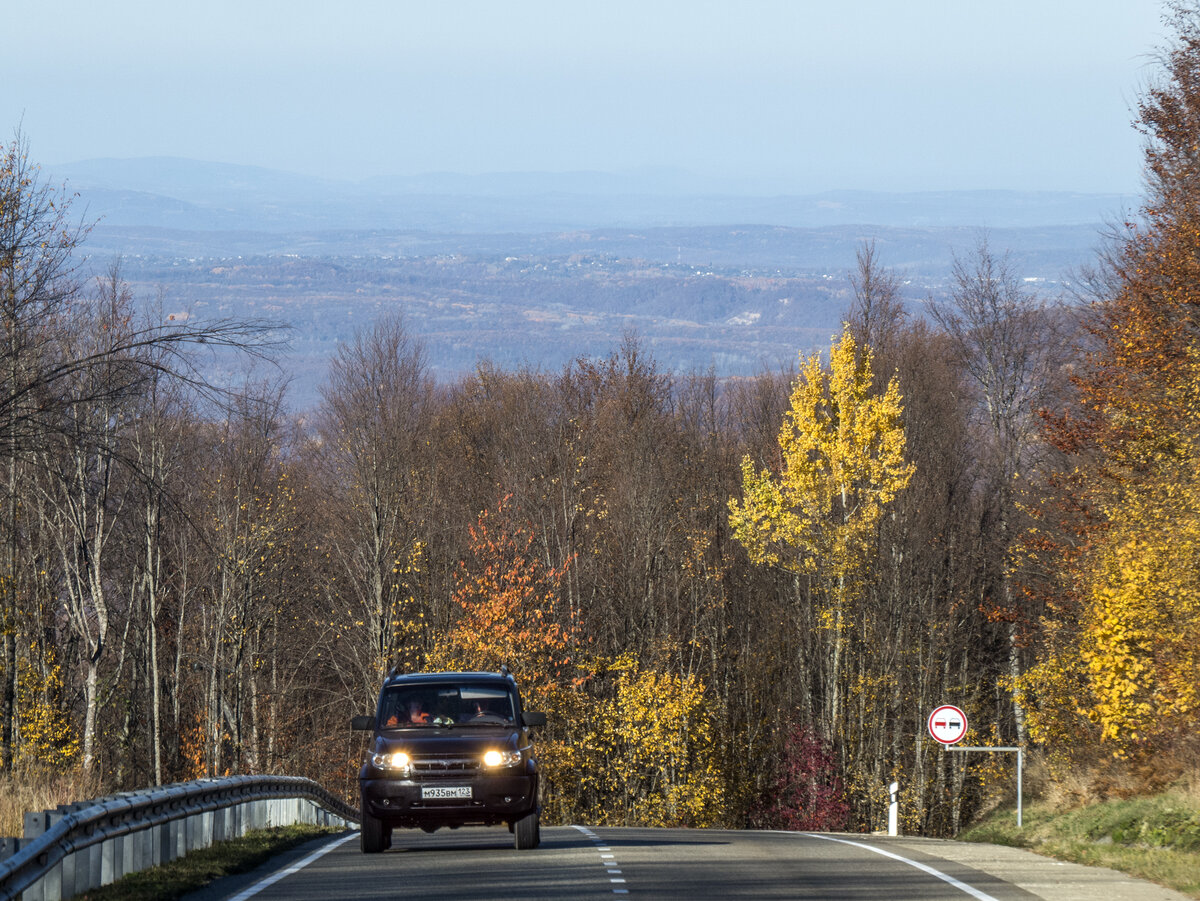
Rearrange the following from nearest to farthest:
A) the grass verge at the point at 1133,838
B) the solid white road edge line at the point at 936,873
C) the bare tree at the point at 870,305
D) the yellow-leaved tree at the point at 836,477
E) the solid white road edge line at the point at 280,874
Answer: the solid white road edge line at the point at 936,873 → the solid white road edge line at the point at 280,874 → the grass verge at the point at 1133,838 → the yellow-leaved tree at the point at 836,477 → the bare tree at the point at 870,305

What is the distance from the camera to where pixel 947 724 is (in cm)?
2739

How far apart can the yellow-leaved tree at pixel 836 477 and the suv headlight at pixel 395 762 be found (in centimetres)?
3392

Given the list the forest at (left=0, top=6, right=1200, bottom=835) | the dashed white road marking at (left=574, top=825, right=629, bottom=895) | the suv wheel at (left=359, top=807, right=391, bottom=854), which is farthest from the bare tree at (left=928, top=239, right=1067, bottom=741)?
the suv wheel at (left=359, top=807, right=391, bottom=854)

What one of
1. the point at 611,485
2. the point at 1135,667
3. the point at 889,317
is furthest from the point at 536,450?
the point at 1135,667

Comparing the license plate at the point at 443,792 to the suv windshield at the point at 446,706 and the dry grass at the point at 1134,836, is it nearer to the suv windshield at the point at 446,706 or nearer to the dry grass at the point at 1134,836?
the suv windshield at the point at 446,706

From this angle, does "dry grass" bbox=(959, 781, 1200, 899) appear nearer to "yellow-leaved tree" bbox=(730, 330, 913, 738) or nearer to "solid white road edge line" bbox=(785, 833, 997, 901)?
"solid white road edge line" bbox=(785, 833, 997, 901)

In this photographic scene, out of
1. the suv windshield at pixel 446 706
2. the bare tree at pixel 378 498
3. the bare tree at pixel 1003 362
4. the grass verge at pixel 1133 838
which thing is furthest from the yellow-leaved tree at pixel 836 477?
the suv windshield at pixel 446 706

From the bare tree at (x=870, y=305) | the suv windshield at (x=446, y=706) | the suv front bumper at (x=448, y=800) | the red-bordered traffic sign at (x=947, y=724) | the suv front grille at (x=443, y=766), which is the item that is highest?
the bare tree at (x=870, y=305)

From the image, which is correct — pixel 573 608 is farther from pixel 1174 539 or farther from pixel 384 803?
pixel 384 803

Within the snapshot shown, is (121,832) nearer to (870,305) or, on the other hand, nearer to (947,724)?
(947,724)

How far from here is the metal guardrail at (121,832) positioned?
33.3 feet

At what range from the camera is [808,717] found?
56531 mm

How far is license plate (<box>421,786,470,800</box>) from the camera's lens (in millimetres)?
16125

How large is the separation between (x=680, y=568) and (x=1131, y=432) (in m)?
27.3
